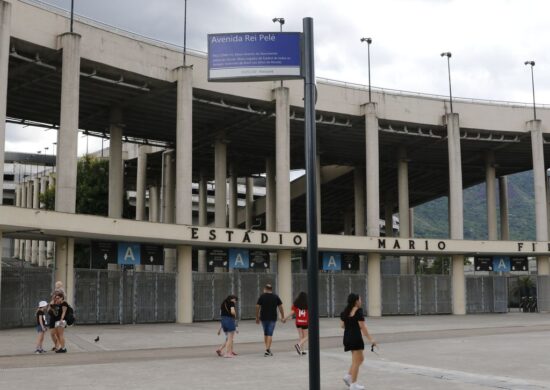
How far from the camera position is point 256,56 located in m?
7.35

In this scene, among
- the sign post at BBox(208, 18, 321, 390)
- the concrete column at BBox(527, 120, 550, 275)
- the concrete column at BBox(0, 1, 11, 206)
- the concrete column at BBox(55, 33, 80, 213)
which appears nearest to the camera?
the sign post at BBox(208, 18, 321, 390)

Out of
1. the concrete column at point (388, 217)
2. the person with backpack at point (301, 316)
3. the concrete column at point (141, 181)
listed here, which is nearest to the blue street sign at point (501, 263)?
the concrete column at point (388, 217)

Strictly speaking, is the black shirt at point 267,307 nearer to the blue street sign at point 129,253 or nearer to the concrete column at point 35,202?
the blue street sign at point 129,253

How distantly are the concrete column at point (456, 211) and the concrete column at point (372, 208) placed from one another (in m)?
5.54

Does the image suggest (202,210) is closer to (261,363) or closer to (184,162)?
(184,162)

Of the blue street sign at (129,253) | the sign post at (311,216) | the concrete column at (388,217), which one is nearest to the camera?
the sign post at (311,216)

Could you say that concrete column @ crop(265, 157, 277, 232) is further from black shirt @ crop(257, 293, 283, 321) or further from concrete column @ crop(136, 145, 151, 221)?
black shirt @ crop(257, 293, 283, 321)

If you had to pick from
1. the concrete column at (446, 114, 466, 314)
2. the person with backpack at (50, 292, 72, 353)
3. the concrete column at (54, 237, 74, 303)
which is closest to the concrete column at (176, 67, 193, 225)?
the concrete column at (54, 237, 74, 303)

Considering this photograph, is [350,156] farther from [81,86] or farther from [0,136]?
[0,136]

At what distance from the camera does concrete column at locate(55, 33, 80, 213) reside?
29503mm

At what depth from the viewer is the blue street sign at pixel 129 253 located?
1270 inches

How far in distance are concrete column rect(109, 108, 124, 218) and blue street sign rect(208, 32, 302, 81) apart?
3378cm

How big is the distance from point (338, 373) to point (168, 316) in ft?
70.5

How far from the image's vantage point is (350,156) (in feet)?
187
